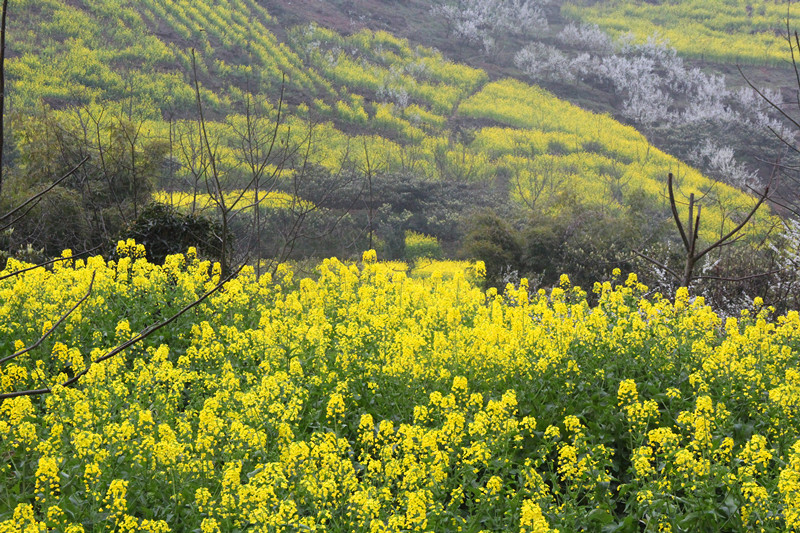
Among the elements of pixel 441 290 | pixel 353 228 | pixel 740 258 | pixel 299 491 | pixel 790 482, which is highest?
pixel 790 482

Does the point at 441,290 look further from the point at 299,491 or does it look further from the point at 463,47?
the point at 463,47

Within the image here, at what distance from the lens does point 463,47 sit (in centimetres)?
3919

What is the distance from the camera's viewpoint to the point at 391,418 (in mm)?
4848

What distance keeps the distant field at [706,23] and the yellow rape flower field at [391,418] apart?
125 feet

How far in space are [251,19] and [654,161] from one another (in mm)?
20064

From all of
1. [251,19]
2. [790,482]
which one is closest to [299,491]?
[790,482]

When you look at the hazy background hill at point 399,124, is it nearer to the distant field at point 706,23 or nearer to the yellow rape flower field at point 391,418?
the distant field at point 706,23

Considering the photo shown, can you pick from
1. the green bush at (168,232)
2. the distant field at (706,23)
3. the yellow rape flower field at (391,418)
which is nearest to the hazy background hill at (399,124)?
the green bush at (168,232)

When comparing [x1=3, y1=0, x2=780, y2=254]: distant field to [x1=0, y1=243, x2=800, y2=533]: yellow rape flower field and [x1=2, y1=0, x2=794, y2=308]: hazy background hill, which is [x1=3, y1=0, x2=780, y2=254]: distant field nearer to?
[x1=2, y1=0, x2=794, y2=308]: hazy background hill

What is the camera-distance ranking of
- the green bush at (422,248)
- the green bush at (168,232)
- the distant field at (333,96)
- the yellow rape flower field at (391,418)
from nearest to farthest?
the yellow rape flower field at (391,418)
the green bush at (168,232)
the green bush at (422,248)
the distant field at (333,96)

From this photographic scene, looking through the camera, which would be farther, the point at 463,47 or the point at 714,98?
the point at 463,47

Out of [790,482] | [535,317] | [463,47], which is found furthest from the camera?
[463,47]

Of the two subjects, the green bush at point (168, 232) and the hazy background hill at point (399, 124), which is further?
the hazy background hill at point (399, 124)

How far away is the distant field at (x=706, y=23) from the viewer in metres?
39.1
